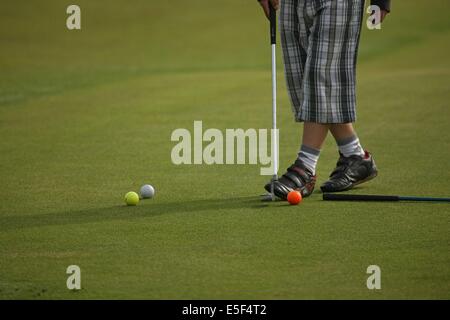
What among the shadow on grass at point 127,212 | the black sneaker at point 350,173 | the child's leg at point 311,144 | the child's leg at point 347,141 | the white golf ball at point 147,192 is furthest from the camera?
the child's leg at point 347,141

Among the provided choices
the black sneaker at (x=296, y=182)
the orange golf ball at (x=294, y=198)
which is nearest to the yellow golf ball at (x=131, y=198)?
the black sneaker at (x=296, y=182)

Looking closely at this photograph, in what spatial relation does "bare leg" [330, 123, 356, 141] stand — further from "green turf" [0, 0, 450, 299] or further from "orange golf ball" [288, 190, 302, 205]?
"orange golf ball" [288, 190, 302, 205]

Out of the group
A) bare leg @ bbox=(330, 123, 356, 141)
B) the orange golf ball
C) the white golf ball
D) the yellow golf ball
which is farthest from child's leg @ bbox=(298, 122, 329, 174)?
the yellow golf ball

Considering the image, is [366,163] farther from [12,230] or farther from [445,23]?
[445,23]

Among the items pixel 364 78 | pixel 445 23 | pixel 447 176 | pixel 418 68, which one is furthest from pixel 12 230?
pixel 445 23

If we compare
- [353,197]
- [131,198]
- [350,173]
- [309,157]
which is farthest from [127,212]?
[350,173]

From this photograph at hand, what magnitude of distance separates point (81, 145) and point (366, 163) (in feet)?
10.4

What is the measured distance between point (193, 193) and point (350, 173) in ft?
3.72

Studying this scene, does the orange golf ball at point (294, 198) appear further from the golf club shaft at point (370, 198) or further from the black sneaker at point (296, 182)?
the golf club shaft at point (370, 198)

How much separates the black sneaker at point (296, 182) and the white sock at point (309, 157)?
3 centimetres

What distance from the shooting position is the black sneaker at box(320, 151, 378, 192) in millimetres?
7371

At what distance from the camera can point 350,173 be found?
7.45 metres

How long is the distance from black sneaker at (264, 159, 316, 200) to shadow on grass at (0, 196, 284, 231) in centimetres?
15

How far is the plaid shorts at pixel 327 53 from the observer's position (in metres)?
7.14
